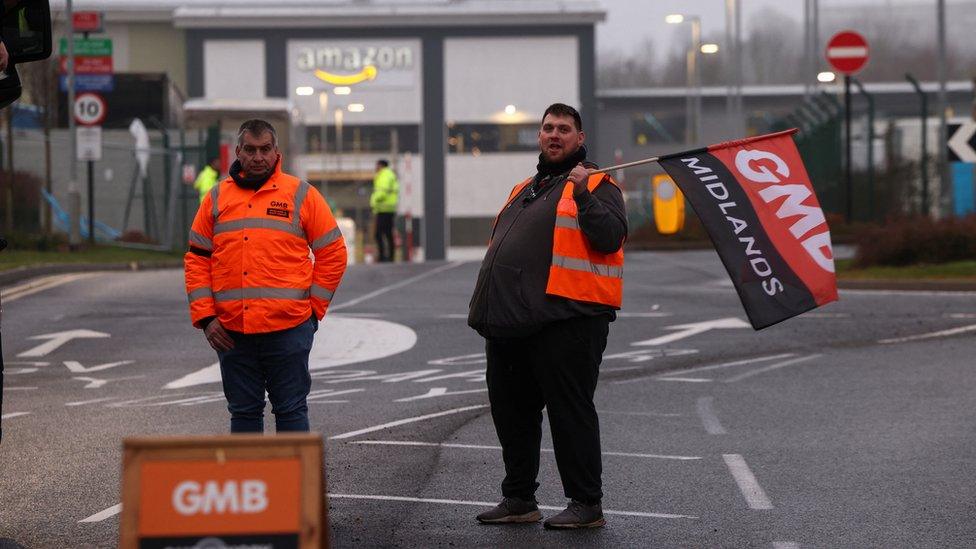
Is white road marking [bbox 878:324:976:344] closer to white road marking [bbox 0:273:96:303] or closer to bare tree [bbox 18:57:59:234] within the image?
white road marking [bbox 0:273:96:303]

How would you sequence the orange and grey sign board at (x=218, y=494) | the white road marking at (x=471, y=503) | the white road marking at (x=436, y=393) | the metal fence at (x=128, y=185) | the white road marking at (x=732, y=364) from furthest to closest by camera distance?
the metal fence at (x=128, y=185) < the white road marking at (x=732, y=364) < the white road marking at (x=436, y=393) < the white road marking at (x=471, y=503) < the orange and grey sign board at (x=218, y=494)

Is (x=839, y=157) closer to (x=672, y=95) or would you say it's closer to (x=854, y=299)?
(x=854, y=299)

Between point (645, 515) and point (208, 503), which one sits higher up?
point (208, 503)

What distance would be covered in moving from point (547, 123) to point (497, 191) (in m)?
63.9

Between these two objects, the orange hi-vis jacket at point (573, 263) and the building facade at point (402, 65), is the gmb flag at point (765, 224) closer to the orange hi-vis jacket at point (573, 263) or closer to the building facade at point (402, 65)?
the orange hi-vis jacket at point (573, 263)

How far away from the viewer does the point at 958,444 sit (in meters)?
9.91

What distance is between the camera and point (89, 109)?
31.2 meters

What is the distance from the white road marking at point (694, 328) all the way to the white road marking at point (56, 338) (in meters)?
5.37

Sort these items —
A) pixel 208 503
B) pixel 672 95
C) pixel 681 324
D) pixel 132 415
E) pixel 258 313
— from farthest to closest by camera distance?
pixel 672 95 → pixel 681 324 → pixel 132 415 → pixel 258 313 → pixel 208 503

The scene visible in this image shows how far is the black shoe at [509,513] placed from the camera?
24.8ft

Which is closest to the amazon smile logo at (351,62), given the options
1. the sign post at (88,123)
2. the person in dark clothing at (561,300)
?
the sign post at (88,123)

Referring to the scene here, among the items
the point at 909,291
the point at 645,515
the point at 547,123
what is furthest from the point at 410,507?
the point at 909,291

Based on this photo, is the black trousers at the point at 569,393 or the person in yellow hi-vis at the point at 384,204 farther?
the person in yellow hi-vis at the point at 384,204

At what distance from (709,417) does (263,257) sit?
15.5ft
